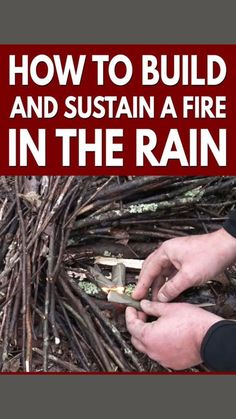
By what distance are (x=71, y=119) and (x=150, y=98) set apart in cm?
35

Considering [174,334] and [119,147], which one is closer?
[174,334]

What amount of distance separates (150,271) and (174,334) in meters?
0.25

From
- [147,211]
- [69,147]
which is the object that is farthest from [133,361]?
[69,147]

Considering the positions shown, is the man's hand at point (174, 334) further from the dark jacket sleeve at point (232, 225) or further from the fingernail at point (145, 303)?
the dark jacket sleeve at point (232, 225)

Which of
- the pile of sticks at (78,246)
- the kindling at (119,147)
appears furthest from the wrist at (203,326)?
the kindling at (119,147)

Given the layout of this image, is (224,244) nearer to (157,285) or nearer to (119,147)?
(157,285)

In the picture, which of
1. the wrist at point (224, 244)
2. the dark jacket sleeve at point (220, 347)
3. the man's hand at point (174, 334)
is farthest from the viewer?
the wrist at point (224, 244)

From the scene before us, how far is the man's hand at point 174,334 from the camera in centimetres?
164

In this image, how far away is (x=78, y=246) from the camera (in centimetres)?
203

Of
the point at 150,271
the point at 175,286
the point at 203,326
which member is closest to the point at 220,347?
the point at 203,326

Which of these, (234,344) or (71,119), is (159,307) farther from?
(71,119)

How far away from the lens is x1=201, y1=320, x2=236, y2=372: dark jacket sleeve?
1.50 m

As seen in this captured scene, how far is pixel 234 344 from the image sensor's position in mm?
1495

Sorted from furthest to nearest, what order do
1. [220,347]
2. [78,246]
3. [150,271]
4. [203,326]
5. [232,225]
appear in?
[78,246]
[150,271]
[232,225]
[203,326]
[220,347]
